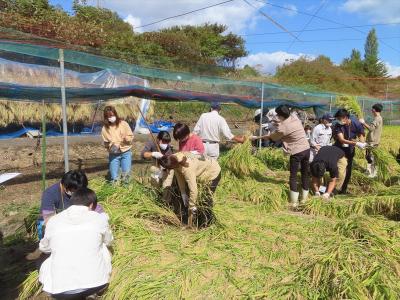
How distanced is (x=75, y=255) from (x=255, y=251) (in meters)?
1.80

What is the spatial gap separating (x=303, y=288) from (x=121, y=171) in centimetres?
344

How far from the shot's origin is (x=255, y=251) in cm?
359

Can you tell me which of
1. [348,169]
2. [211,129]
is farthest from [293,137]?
[348,169]

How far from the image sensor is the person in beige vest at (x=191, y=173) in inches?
148

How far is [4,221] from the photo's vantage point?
493 cm

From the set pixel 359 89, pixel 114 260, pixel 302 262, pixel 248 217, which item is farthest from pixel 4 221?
pixel 359 89

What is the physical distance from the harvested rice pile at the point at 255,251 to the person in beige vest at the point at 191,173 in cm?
34

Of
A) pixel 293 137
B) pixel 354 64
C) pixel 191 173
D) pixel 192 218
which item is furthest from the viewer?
pixel 354 64

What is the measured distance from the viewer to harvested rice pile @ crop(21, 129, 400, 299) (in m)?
2.80

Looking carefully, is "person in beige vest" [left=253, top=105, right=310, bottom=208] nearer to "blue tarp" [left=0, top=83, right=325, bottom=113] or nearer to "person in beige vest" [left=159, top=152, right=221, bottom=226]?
"person in beige vest" [left=159, top=152, right=221, bottom=226]

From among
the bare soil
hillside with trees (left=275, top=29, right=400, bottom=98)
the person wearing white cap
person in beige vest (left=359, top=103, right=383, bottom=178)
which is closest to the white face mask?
the person wearing white cap

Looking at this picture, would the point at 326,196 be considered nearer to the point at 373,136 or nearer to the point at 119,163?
the point at 373,136

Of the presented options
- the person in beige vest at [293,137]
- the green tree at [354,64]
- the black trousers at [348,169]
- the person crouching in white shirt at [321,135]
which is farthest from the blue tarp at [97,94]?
the green tree at [354,64]

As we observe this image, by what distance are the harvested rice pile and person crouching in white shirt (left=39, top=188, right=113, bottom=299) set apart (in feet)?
1.94
